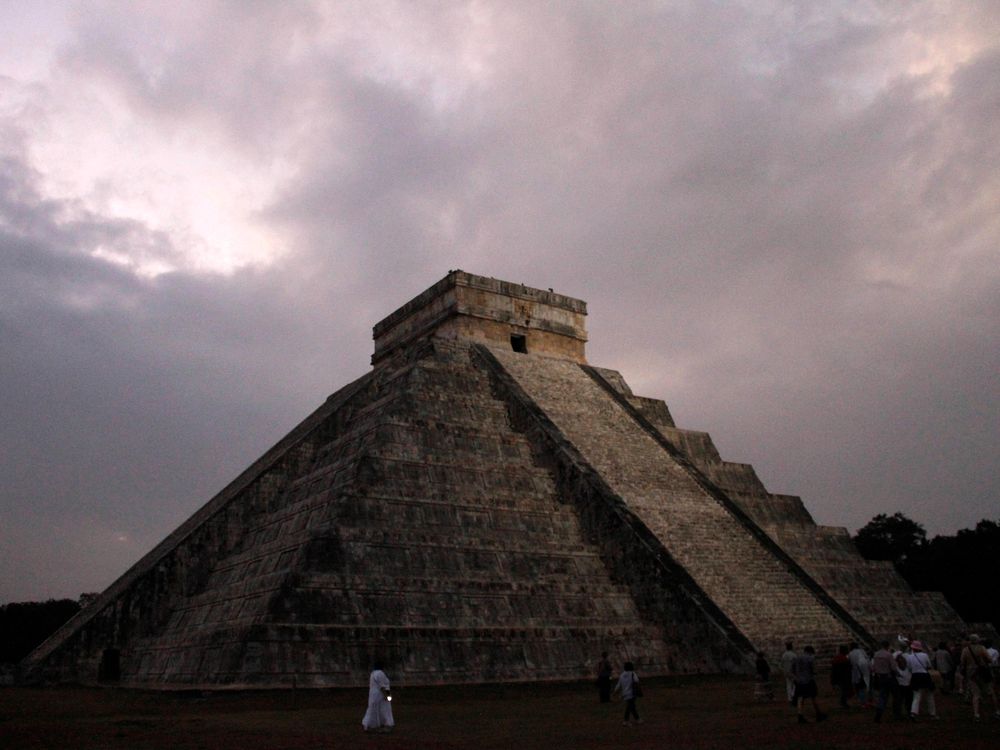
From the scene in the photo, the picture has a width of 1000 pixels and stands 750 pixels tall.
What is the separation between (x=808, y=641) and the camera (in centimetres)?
1781

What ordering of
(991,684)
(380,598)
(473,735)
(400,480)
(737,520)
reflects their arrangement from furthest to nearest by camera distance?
(737,520), (400,480), (380,598), (991,684), (473,735)

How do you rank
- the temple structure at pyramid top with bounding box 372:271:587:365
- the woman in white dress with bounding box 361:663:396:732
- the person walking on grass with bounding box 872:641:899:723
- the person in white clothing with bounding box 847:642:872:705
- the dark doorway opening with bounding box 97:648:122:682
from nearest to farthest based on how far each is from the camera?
the woman in white dress with bounding box 361:663:396:732
the person walking on grass with bounding box 872:641:899:723
the person in white clothing with bounding box 847:642:872:705
the dark doorway opening with bounding box 97:648:122:682
the temple structure at pyramid top with bounding box 372:271:587:365

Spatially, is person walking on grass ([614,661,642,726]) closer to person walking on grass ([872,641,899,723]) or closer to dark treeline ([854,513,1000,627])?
person walking on grass ([872,641,899,723])

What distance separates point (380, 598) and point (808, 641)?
334 inches

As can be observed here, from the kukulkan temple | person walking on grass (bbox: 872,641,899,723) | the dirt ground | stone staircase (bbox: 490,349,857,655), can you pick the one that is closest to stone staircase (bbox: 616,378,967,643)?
the kukulkan temple

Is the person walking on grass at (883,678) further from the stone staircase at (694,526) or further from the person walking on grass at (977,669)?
the stone staircase at (694,526)

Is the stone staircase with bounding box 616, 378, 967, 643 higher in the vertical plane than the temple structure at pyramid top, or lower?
lower

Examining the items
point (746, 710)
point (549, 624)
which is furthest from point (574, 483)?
point (746, 710)

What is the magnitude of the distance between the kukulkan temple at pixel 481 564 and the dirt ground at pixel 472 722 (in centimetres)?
50

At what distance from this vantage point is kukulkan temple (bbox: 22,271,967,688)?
14758mm

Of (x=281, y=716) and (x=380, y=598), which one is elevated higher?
(x=380, y=598)

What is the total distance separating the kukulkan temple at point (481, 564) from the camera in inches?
581

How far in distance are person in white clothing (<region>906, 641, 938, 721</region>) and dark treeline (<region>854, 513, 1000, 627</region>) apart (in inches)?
971

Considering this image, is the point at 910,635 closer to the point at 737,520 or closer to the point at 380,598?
the point at 737,520
